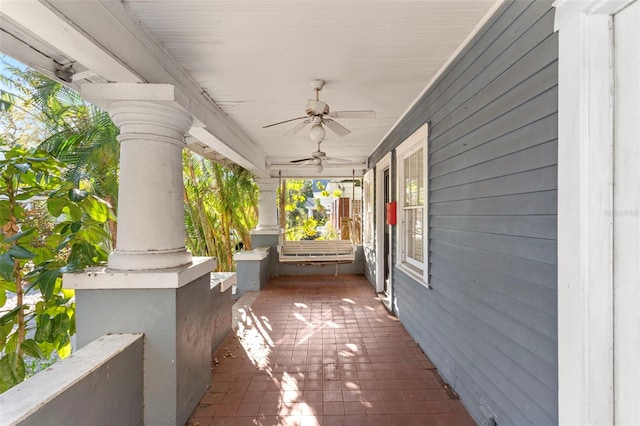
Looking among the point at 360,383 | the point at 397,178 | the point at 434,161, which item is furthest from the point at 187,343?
the point at 397,178

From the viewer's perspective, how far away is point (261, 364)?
2713 millimetres

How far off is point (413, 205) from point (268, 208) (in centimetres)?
387

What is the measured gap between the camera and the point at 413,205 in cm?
342

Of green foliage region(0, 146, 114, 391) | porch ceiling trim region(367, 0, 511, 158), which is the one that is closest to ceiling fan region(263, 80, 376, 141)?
porch ceiling trim region(367, 0, 511, 158)

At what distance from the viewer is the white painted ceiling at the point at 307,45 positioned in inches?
67.5

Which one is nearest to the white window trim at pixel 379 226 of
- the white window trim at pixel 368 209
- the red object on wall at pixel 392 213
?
the white window trim at pixel 368 209

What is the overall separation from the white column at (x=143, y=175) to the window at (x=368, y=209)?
4.23m

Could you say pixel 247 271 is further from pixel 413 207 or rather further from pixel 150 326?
pixel 150 326

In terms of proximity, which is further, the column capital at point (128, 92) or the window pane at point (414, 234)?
the window pane at point (414, 234)

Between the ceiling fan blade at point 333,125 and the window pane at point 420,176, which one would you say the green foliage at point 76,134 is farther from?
the window pane at point 420,176

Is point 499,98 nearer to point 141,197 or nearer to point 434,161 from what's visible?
point 434,161

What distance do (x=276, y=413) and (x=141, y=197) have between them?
177cm

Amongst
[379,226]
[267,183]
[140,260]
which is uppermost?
[267,183]

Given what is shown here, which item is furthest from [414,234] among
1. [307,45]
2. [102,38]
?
[102,38]
